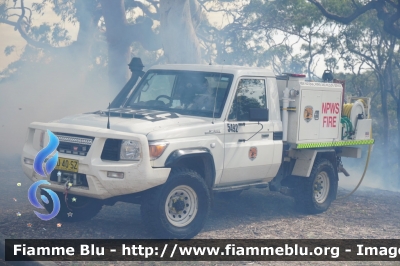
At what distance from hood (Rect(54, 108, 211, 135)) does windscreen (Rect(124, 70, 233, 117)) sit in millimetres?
227

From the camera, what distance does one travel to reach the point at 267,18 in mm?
26312

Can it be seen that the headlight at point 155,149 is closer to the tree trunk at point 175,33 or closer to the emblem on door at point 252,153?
the emblem on door at point 252,153

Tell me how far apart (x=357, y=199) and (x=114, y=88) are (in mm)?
12688

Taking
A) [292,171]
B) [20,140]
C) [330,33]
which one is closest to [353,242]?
[292,171]

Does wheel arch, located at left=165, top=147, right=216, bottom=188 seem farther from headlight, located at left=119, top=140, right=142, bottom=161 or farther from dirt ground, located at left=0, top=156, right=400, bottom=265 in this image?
dirt ground, located at left=0, top=156, right=400, bottom=265

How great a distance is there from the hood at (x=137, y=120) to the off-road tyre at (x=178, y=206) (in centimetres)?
59

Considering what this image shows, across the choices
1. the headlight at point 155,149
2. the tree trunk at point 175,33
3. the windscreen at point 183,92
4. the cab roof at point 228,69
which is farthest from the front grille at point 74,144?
the tree trunk at point 175,33

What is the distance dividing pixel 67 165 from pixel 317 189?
434 centimetres

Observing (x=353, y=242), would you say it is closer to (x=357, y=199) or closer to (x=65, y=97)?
(x=357, y=199)

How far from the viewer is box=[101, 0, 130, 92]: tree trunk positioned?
2236cm

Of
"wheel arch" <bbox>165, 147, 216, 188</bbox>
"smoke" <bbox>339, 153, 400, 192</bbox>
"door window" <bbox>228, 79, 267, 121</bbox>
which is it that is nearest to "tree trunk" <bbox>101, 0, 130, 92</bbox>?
"smoke" <bbox>339, 153, 400, 192</bbox>

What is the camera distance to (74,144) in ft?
23.1

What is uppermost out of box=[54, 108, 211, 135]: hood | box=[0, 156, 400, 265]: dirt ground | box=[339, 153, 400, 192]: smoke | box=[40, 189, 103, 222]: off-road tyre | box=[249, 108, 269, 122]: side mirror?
box=[249, 108, 269, 122]: side mirror

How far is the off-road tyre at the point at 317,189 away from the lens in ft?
30.4
